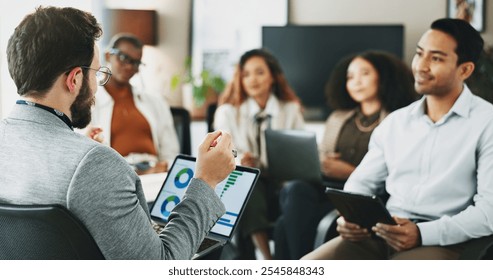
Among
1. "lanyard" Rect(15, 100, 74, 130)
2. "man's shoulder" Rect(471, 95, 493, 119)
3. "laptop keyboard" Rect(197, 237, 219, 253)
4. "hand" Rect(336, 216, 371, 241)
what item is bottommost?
"hand" Rect(336, 216, 371, 241)

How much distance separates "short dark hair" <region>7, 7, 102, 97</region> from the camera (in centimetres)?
89

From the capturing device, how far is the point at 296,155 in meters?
2.11

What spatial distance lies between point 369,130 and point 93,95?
1.37m

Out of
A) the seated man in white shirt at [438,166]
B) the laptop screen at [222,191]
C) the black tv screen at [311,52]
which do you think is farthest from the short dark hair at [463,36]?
the black tv screen at [311,52]

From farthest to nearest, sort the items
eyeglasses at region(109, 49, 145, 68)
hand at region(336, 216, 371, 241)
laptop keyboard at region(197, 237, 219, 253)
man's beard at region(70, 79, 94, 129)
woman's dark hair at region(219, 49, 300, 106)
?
woman's dark hair at region(219, 49, 300, 106), eyeglasses at region(109, 49, 145, 68), hand at region(336, 216, 371, 241), laptop keyboard at region(197, 237, 219, 253), man's beard at region(70, 79, 94, 129)

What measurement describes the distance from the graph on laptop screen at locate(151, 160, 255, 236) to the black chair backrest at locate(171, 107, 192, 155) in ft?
3.49

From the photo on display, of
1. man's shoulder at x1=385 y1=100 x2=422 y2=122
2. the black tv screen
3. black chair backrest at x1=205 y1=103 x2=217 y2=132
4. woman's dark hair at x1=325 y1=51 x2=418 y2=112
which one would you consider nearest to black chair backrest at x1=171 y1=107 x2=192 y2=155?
black chair backrest at x1=205 y1=103 x2=217 y2=132

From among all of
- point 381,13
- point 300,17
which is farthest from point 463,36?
point 300,17

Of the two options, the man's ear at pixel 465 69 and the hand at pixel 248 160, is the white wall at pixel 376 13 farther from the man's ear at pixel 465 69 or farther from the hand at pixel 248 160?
the hand at pixel 248 160

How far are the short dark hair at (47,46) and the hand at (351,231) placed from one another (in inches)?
34.2

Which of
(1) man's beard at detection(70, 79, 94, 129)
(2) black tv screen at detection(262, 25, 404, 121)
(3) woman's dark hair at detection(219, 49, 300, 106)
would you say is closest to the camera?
(1) man's beard at detection(70, 79, 94, 129)

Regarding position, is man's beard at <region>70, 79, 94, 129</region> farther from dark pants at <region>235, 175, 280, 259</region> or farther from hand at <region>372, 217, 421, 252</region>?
dark pants at <region>235, 175, 280, 259</region>

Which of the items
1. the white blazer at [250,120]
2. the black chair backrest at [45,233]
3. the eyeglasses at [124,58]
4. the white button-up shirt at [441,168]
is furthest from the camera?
the white blazer at [250,120]

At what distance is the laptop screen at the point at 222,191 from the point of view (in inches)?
46.4
